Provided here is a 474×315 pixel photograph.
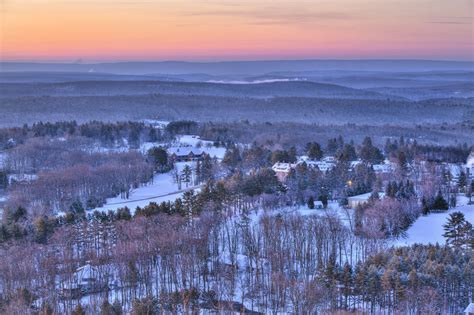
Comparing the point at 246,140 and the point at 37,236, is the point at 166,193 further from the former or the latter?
the point at 246,140

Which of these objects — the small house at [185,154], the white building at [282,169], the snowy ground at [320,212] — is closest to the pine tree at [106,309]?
the snowy ground at [320,212]

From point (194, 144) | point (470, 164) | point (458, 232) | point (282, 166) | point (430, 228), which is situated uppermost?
point (458, 232)

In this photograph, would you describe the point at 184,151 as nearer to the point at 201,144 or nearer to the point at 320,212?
the point at 201,144

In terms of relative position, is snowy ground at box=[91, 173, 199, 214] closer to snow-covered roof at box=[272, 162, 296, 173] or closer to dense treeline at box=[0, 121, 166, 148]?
snow-covered roof at box=[272, 162, 296, 173]

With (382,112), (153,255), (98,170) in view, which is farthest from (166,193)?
(382,112)

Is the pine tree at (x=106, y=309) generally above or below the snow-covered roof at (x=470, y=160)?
above

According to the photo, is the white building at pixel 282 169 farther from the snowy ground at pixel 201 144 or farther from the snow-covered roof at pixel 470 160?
the snow-covered roof at pixel 470 160

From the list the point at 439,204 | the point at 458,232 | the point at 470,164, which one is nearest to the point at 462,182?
the point at 439,204
